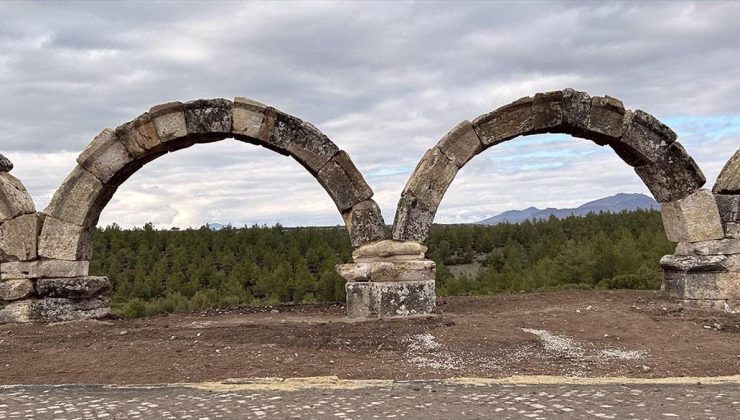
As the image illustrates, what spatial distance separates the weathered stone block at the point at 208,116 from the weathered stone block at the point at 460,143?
2666mm

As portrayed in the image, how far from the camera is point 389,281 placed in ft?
28.5

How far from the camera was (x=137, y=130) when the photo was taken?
9.01 m

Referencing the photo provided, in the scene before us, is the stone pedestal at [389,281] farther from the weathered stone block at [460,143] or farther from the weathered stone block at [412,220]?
the weathered stone block at [460,143]

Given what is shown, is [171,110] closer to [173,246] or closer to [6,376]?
[6,376]

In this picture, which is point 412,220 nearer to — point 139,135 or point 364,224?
point 364,224

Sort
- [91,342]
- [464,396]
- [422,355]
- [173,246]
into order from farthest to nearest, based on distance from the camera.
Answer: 1. [173,246]
2. [91,342]
3. [422,355]
4. [464,396]

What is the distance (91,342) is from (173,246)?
9.28m

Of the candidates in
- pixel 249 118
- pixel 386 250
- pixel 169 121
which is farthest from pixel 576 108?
pixel 169 121

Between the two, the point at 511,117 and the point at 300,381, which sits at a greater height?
the point at 511,117

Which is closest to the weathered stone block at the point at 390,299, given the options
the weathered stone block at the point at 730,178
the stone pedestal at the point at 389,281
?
the stone pedestal at the point at 389,281

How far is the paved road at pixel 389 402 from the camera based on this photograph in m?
4.82

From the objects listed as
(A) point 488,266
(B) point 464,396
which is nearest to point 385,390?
(B) point 464,396

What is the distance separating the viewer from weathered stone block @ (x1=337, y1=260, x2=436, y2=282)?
28.5ft

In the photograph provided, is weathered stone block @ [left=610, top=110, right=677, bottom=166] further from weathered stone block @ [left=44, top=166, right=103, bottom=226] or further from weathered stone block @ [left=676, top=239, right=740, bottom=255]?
weathered stone block @ [left=44, top=166, right=103, bottom=226]
